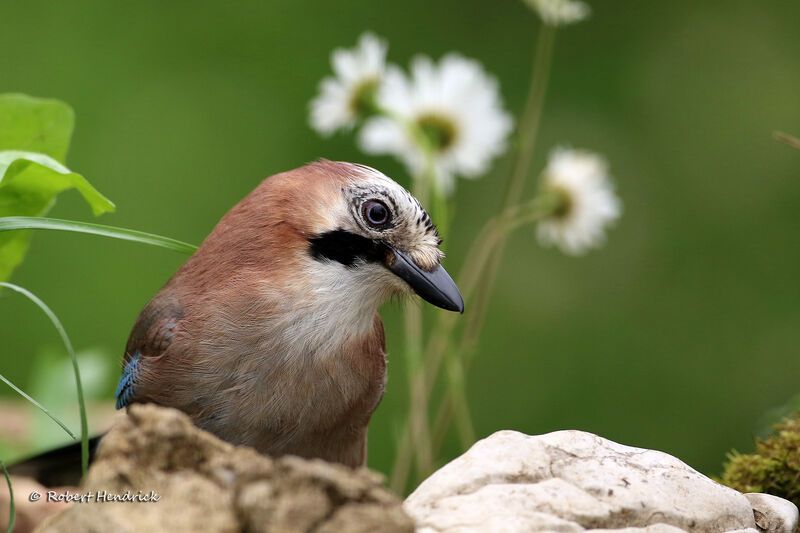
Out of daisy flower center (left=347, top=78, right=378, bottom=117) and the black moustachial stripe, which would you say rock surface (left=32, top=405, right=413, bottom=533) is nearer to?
the black moustachial stripe

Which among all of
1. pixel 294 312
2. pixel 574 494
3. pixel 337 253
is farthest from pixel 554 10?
pixel 574 494

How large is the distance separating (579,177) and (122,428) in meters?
2.14

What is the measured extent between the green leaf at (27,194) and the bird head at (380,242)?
52cm

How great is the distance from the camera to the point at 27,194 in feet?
8.69

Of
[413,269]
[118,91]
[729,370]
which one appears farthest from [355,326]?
[118,91]

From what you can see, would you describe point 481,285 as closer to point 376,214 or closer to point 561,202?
point 561,202

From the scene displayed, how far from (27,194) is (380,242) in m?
0.92

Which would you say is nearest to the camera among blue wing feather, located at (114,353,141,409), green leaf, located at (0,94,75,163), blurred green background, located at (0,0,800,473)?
blue wing feather, located at (114,353,141,409)

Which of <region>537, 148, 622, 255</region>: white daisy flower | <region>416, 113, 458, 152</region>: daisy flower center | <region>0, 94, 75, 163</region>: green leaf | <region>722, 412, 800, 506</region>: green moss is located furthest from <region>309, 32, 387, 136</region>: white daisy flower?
<region>722, 412, 800, 506</region>: green moss

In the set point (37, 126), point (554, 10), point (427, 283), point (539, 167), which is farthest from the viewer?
point (539, 167)

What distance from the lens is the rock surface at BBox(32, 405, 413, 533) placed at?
4.51 ft

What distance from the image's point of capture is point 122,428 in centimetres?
153

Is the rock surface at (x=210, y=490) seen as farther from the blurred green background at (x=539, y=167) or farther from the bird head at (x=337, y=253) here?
the blurred green background at (x=539, y=167)

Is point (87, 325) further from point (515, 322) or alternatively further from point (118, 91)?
point (515, 322)
